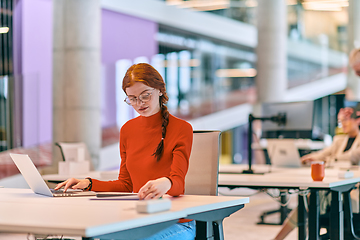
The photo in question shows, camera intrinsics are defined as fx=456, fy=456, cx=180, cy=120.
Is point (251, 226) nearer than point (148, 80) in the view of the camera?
No

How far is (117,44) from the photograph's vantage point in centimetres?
941

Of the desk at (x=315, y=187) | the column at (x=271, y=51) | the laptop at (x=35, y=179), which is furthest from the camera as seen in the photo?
the column at (x=271, y=51)

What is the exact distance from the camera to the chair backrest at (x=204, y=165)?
2.51m

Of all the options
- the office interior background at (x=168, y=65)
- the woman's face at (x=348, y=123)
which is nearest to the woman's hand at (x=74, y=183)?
the office interior background at (x=168, y=65)

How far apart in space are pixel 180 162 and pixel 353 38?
8.64 meters

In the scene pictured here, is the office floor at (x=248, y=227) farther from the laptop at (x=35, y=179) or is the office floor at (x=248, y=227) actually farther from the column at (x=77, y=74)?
the column at (x=77, y=74)

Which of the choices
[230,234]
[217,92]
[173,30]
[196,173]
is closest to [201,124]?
[217,92]

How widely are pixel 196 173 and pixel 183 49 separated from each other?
1128 centimetres

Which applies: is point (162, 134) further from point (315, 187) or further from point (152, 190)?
point (315, 187)

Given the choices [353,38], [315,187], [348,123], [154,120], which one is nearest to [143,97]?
[154,120]

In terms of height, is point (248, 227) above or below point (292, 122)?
below

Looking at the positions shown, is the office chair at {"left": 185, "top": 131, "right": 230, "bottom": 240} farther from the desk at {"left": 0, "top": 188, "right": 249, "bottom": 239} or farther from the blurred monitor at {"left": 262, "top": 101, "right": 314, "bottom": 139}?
the blurred monitor at {"left": 262, "top": 101, "right": 314, "bottom": 139}

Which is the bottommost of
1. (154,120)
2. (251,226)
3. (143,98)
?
(251,226)

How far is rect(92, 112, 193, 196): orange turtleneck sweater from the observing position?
2.09 m
